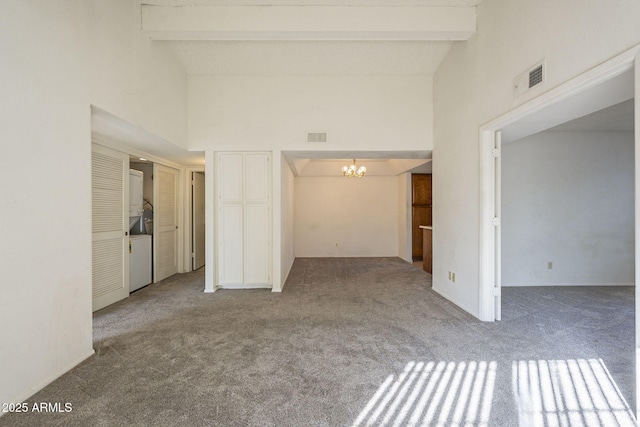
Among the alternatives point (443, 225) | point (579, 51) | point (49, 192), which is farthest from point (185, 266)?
point (579, 51)

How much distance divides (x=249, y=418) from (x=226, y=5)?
12.5 feet

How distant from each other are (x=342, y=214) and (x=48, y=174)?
21.3 ft

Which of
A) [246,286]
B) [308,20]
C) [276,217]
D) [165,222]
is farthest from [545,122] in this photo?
[165,222]

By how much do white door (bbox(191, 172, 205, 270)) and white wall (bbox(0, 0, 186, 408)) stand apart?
129 inches

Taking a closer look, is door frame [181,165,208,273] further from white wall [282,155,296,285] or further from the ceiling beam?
the ceiling beam

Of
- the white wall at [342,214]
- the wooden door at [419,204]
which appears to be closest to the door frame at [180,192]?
the white wall at [342,214]

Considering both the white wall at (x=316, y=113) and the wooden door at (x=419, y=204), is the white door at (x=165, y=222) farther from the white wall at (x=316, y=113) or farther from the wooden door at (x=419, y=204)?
the wooden door at (x=419, y=204)

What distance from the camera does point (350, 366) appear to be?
2084 millimetres

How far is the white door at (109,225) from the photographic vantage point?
336 cm

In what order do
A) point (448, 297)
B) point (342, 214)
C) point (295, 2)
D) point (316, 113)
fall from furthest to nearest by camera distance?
point (342, 214) < point (316, 113) < point (448, 297) < point (295, 2)

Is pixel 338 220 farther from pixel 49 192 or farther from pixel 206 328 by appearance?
pixel 49 192

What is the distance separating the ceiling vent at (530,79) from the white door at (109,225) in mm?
4749

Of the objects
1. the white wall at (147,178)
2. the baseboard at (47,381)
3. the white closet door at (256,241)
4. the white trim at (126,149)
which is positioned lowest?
the baseboard at (47,381)

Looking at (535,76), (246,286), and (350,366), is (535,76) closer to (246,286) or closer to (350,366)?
(350,366)
